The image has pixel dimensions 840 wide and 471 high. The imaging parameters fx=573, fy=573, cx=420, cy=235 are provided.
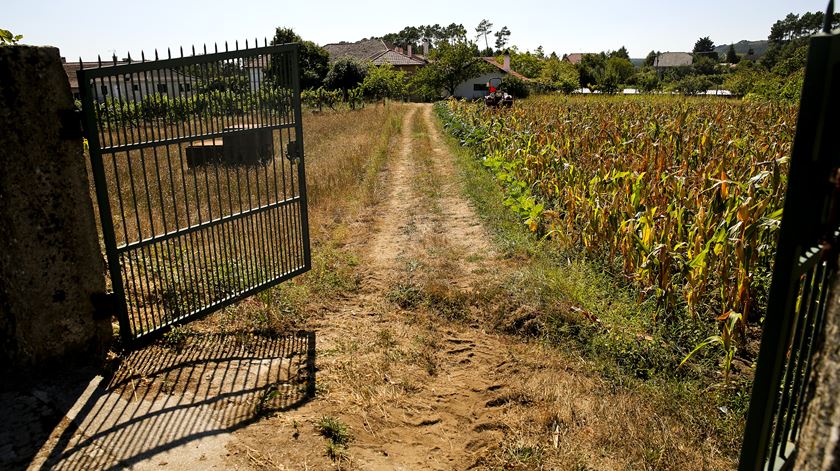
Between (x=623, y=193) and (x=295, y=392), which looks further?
(x=623, y=193)

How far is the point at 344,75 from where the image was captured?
46688 mm

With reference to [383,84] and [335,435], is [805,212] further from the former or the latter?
[383,84]

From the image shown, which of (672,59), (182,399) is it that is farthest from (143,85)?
(672,59)

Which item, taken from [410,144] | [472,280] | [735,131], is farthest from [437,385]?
[410,144]

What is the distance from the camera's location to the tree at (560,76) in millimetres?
53134

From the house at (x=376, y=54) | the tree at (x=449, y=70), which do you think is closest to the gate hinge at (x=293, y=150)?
the tree at (x=449, y=70)

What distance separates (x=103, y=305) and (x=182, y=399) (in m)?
0.95

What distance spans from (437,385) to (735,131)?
8.82 m

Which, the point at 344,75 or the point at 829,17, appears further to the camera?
the point at 344,75

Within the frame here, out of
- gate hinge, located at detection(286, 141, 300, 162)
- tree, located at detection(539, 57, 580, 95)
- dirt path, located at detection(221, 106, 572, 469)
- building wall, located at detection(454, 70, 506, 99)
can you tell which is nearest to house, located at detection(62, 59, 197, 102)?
gate hinge, located at detection(286, 141, 300, 162)

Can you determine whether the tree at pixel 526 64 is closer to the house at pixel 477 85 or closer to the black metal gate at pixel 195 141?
the house at pixel 477 85

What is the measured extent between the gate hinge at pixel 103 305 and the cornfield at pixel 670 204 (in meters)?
4.56

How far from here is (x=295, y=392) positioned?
438 cm

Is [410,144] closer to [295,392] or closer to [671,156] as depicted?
[671,156]
